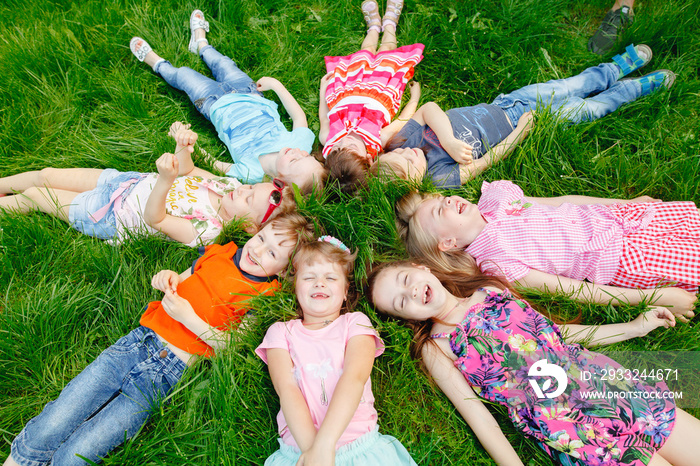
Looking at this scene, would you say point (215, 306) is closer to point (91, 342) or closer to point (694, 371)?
point (91, 342)

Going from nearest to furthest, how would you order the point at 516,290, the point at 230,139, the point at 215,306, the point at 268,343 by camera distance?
1. the point at 268,343
2. the point at 215,306
3. the point at 516,290
4. the point at 230,139

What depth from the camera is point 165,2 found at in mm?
4352

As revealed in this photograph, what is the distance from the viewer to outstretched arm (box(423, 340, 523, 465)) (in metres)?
2.43

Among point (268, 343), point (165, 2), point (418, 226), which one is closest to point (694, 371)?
point (418, 226)

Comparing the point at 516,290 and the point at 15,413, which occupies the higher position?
the point at 516,290

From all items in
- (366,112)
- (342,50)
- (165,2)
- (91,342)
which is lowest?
(91,342)

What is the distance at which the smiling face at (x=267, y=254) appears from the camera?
9.34ft

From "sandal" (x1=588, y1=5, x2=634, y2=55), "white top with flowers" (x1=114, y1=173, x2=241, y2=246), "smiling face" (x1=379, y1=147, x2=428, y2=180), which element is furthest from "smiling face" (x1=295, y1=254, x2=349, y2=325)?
"sandal" (x1=588, y1=5, x2=634, y2=55)

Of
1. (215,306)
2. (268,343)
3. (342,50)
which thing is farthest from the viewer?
(342,50)

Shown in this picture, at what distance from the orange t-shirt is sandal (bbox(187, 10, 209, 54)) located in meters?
2.52

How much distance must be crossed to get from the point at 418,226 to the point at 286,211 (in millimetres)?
991

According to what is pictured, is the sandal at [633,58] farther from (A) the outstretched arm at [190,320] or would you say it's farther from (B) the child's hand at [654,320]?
(A) the outstretched arm at [190,320]

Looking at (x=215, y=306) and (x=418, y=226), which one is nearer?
(x=215, y=306)

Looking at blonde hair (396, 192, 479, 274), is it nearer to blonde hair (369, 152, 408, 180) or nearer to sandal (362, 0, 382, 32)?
blonde hair (369, 152, 408, 180)
